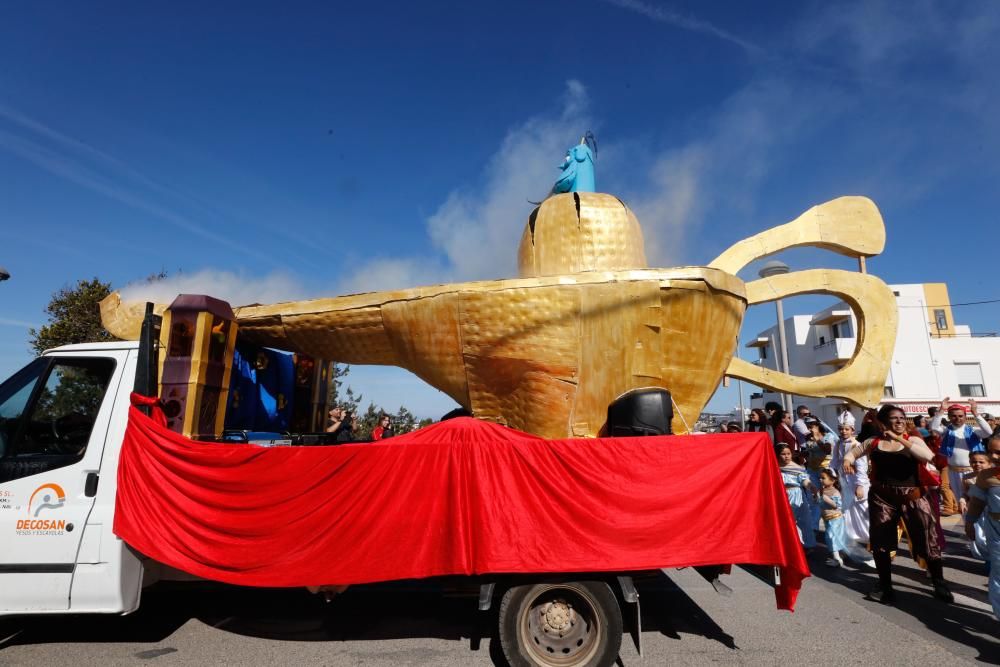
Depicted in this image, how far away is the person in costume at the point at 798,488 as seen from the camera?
5949mm

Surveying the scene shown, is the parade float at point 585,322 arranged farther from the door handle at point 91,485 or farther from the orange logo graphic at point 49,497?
the orange logo graphic at point 49,497

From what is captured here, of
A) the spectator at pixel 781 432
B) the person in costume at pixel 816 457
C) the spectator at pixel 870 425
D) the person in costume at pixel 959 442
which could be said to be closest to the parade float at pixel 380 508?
the spectator at pixel 870 425

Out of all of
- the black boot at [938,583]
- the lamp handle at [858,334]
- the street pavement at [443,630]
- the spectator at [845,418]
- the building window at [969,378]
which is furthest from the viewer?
the building window at [969,378]

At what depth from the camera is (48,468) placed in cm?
332

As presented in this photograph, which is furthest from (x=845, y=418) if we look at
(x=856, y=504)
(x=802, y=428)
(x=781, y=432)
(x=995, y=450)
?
(x=995, y=450)

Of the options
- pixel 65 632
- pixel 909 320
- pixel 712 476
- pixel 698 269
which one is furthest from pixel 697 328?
pixel 909 320

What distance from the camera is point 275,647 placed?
11.8 feet

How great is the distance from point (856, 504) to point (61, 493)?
24.1 feet

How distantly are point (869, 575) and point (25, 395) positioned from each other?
748 cm

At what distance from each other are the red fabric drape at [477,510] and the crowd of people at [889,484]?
631mm

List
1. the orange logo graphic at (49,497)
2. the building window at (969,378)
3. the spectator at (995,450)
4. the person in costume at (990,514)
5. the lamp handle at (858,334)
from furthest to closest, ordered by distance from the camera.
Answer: the building window at (969,378) → the lamp handle at (858,334) → the spectator at (995,450) → the person in costume at (990,514) → the orange logo graphic at (49,497)

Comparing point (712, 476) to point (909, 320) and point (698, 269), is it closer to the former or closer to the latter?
point (698, 269)

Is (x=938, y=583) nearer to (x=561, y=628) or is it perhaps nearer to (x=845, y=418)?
(x=845, y=418)

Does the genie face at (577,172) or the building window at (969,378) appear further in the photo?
the building window at (969,378)
